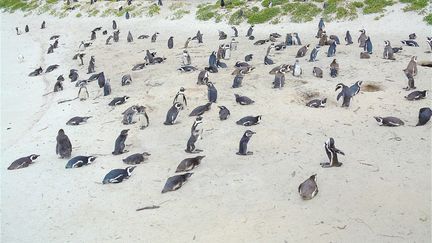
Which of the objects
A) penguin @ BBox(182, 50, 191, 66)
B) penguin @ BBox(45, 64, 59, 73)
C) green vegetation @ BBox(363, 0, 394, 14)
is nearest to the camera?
penguin @ BBox(182, 50, 191, 66)

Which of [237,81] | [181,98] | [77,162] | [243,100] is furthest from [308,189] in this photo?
[237,81]

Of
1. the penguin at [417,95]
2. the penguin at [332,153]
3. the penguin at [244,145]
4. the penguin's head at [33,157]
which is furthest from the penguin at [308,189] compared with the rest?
the penguin's head at [33,157]

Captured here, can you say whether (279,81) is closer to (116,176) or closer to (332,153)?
(332,153)

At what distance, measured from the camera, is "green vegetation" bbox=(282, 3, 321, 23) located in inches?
976

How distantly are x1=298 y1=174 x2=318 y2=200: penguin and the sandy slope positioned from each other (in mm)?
123

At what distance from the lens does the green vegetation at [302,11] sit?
24.8 meters

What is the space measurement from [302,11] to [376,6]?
358 cm

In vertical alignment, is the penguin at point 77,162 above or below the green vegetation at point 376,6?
below

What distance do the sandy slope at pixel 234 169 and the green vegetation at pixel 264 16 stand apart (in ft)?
26.7

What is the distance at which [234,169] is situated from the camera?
986cm

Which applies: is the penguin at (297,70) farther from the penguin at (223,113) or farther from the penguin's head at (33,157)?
the penguin's head at (33,157)

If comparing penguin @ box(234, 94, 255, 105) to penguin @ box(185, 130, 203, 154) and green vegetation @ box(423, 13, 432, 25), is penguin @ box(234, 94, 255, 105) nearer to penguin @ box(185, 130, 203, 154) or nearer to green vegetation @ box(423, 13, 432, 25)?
penguin @ box(185, 130, 203, 154)

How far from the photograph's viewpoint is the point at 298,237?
739cm

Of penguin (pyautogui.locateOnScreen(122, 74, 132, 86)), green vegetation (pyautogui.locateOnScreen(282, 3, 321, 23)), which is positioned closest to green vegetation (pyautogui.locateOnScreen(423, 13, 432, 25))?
green vegetation (pyautogui.locateOnScreen(282, 3, 321, 23))
